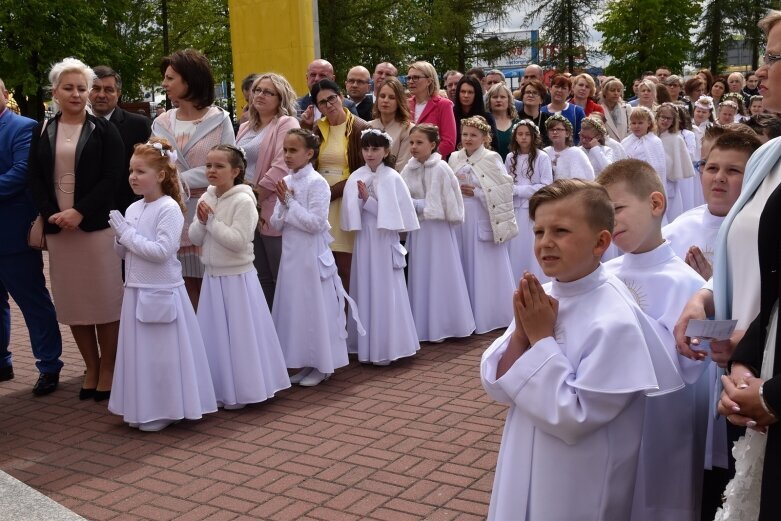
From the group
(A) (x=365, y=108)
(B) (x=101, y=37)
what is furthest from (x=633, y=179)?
(B) (x=101, y=37)

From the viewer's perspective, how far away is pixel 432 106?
29.5ft

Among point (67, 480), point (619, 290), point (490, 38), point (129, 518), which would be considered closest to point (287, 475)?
point (129, 518)

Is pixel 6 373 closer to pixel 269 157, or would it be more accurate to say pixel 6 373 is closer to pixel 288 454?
pixel 269 157

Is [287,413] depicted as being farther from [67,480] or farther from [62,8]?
[62,8]

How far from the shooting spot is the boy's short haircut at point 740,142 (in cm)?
373

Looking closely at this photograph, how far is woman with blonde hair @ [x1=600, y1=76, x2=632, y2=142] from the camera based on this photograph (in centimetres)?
A: 1215

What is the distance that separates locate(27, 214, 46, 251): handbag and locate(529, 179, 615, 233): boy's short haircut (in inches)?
175

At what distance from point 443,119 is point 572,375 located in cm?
628

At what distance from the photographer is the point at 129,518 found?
15.0 ft

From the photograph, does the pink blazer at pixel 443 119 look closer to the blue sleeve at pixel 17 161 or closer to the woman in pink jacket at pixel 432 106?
the woman in pink jacket at pixel 432 106

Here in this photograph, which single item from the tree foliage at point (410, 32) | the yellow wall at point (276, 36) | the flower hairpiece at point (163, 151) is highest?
the tree foliage at point (410, 32)

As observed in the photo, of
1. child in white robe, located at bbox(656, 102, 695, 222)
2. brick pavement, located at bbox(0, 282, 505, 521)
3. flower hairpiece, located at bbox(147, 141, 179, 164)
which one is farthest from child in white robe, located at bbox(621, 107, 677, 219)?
flower hairpiece, located at bbox(147, 141, 179, 164)

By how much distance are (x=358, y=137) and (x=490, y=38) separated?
103 ft

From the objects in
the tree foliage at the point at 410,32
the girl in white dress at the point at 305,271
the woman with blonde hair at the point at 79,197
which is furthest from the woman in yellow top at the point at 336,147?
the tree foliage at the point at 410,32
